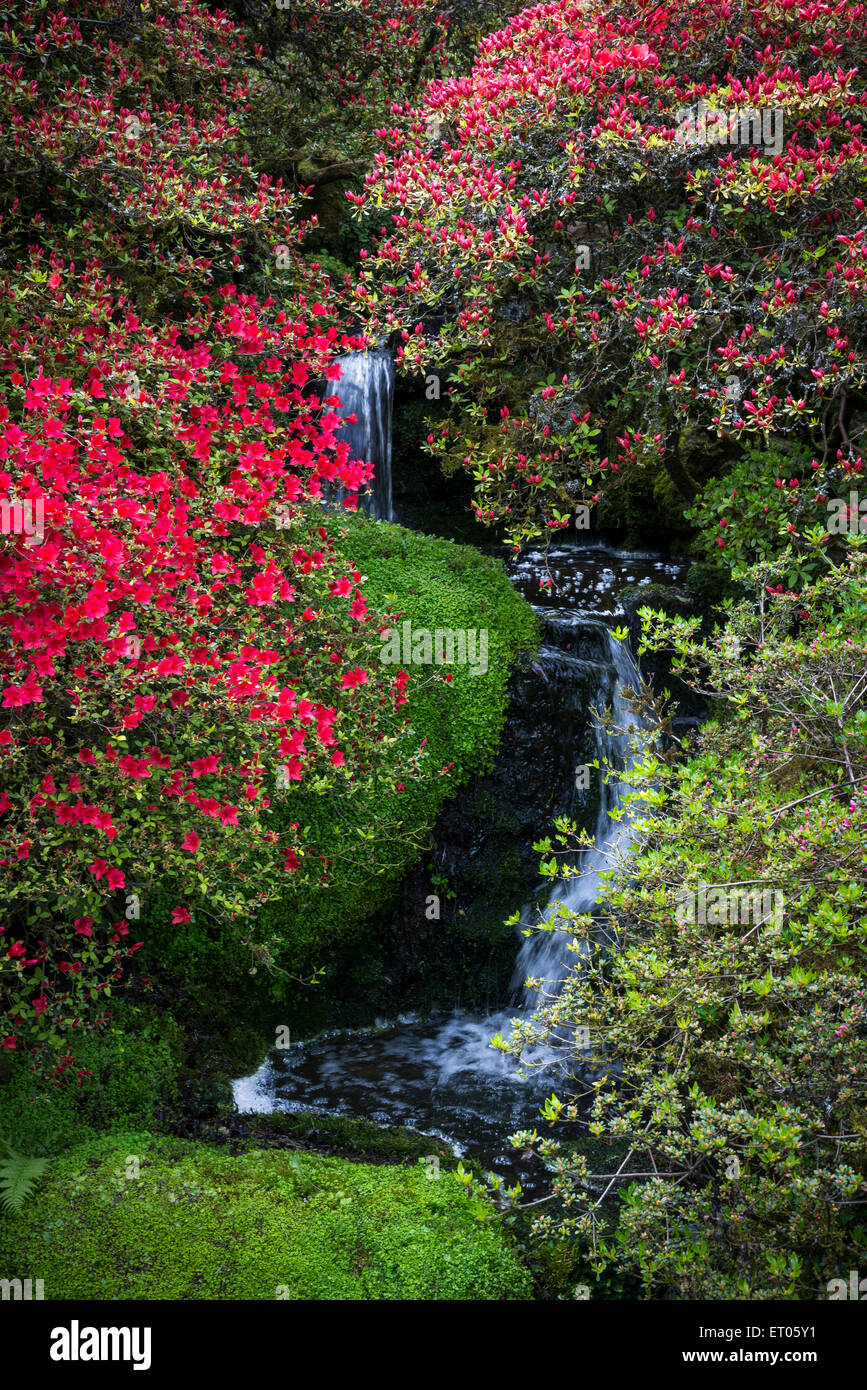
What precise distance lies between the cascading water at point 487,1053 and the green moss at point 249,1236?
0.95 meters

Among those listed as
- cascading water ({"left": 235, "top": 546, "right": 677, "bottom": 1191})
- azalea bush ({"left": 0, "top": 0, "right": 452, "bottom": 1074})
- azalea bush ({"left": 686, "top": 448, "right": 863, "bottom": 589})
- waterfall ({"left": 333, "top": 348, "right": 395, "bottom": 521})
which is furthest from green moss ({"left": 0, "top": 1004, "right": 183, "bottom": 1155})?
waterfall ({"left": 333, "top": 348, "right": 395, "bottom": 521})

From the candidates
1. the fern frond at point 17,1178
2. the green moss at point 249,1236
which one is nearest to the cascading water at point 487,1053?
the green moss at point 249,1236

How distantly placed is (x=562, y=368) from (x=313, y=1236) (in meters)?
5.95

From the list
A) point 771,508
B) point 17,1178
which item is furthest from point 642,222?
point 17,1178

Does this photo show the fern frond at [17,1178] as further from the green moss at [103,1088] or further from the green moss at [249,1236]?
the green moss at [103,1088]

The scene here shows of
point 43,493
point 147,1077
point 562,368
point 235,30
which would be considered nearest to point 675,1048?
point 147,1077

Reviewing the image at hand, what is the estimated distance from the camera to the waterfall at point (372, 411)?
900 centimetres

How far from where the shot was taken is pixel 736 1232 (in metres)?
3.51

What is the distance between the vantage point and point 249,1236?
13.5ft

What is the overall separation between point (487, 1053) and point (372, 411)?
19.2ft

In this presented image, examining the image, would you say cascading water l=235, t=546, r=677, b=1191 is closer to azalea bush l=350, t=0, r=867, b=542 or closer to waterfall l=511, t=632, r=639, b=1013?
waterfall l=511, t=632, r=639, b=1013

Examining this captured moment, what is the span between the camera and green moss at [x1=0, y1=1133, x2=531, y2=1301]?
3.99 m

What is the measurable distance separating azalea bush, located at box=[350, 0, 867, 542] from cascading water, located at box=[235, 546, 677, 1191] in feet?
3.63

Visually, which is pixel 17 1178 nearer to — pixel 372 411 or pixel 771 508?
pixel 771 508
